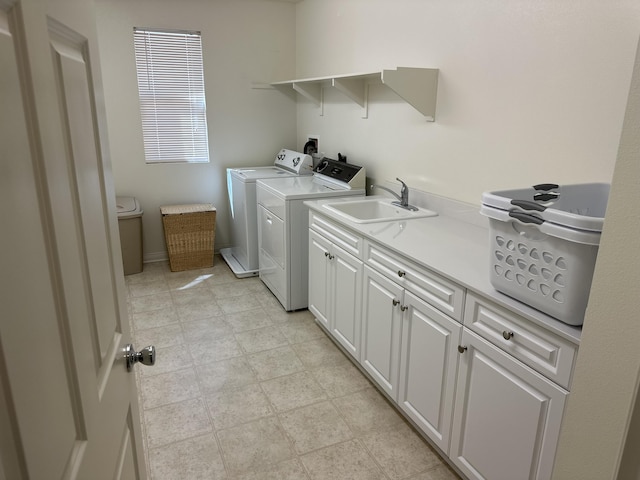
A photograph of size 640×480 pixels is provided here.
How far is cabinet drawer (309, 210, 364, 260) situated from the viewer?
2529 millimetres

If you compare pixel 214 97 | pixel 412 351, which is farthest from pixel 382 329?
pixel 214 97

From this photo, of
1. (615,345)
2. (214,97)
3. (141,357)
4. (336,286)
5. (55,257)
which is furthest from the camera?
(214,97)

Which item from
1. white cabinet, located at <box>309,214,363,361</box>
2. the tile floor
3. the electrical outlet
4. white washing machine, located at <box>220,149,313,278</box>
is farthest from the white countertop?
the electrical outlet

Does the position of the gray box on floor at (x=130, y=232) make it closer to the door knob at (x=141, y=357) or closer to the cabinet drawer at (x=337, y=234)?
the cabinet drawer at (x=337, y=234)

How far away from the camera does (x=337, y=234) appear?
2744 millimetres

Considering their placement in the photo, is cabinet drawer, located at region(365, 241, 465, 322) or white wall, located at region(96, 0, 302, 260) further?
white wall, located at region(96, 0, 302, 260)

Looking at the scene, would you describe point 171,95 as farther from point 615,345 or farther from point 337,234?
point 615,345

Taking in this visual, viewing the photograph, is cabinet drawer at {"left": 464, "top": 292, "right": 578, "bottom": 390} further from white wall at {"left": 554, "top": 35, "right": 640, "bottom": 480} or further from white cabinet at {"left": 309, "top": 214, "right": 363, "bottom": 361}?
white cabinet at {"left": 309, "top": 214, "right": 363, "bottom": 361}

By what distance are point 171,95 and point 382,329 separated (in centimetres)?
320

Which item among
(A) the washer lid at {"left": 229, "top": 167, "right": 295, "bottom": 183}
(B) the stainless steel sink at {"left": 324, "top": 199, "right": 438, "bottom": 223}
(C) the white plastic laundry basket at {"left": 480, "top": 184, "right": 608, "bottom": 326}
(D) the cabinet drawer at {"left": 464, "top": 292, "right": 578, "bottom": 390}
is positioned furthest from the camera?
(A) the washer lid at {"left": 229, "top": 167, "right": 295, "bottom": 183}

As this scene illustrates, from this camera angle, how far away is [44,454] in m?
0.55

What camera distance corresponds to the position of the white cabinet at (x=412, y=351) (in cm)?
190

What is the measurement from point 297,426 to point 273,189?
1.81m

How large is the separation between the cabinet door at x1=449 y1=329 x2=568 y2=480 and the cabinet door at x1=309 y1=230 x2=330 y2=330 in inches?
51.3
